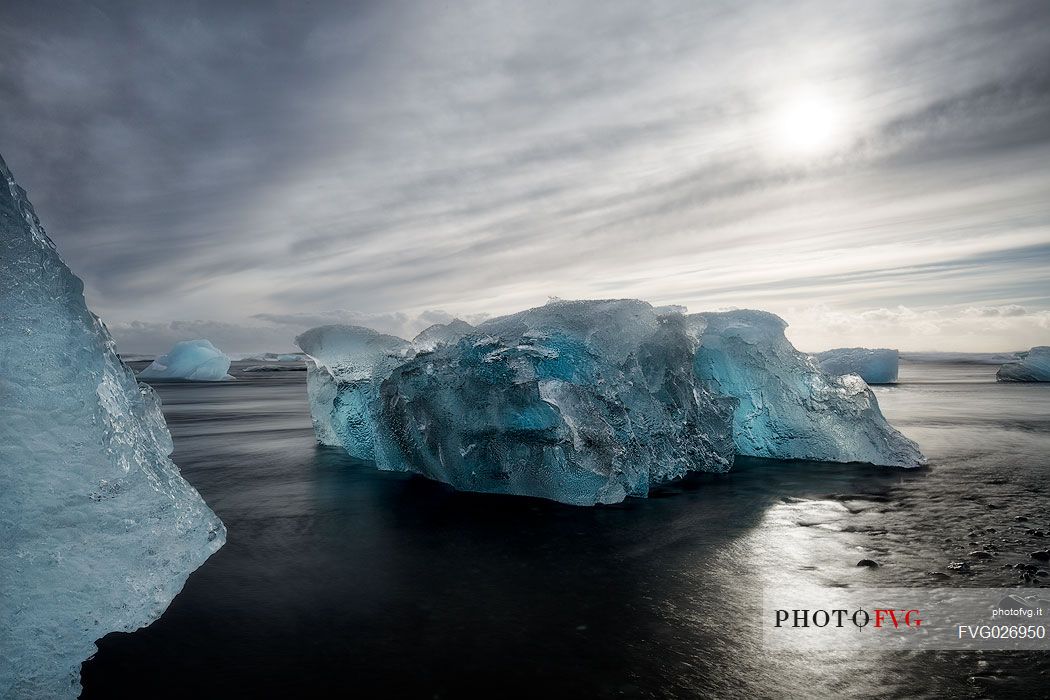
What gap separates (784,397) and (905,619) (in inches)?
196

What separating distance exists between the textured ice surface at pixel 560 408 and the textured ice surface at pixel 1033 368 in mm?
22671

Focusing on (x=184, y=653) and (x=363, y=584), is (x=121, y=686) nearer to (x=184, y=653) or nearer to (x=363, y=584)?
(x=184, y=653)

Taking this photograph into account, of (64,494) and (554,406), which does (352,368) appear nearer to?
(554,406)

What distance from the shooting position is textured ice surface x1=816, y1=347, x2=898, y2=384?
23.7 meters

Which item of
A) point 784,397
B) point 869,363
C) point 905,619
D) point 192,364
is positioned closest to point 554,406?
point 905,619

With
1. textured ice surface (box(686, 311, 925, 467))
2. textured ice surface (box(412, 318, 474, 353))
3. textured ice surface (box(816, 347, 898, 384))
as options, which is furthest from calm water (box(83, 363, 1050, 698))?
textured ice surface (box(816, 347, 898, 384))

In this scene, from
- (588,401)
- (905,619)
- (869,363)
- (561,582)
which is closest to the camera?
(905,619)

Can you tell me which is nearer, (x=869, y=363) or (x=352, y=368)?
(x=352, y=368)

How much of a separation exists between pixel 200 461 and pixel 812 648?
26.3ft

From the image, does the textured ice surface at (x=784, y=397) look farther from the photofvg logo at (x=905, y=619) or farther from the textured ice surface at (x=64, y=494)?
the textured ice surface at (x=64, y=494)

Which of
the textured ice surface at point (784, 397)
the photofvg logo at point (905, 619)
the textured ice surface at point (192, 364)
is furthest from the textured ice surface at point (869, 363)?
the textured ice surface at point (192, 364)

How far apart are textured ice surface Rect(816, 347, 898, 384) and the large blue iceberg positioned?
56.0 feet

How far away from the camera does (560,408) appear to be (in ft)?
19.1

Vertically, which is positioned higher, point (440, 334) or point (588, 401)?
point (440, 334)
